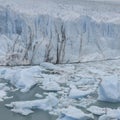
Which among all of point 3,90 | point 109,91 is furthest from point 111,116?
point 3,90

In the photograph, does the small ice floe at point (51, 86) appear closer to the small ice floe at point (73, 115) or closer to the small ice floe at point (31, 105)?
the small ice floe at point (31, 105)

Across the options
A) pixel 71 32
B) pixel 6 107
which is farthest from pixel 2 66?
pixel 6 107

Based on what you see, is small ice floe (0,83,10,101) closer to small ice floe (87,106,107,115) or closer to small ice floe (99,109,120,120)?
small ice floe (87,106,107,115)

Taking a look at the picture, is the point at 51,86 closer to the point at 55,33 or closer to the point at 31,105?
the point at 31,105

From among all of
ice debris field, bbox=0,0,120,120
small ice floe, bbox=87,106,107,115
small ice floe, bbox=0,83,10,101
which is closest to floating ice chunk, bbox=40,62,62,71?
ice debris field, bbox=0,0,120,120

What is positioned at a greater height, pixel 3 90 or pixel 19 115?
pixel 19 115

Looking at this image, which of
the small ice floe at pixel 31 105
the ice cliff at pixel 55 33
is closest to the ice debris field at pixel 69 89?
the small ice floe at pixel 31 105
